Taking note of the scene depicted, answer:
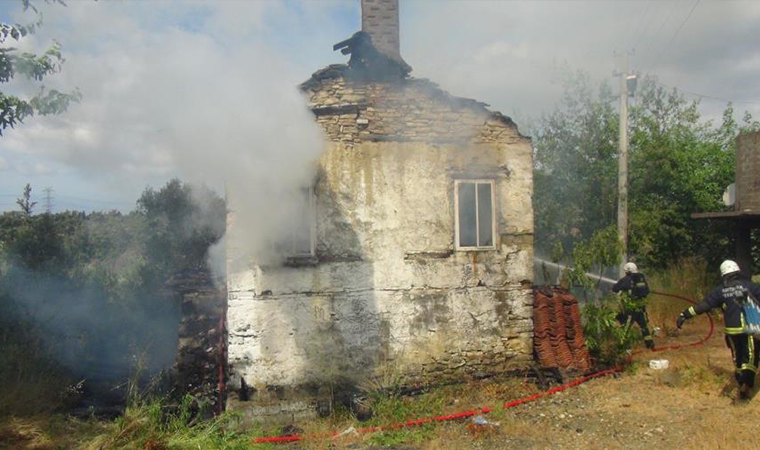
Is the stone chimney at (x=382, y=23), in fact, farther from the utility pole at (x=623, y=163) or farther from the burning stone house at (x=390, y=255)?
the utility pole at (x=623, y=163)

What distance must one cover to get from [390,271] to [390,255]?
0.23 m

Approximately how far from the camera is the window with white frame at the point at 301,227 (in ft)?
25.5

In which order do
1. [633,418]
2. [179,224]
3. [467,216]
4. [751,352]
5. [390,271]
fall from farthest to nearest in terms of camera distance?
1. [179,224]
2. [467,216]
3. [390,271]
4. [751,352]
5. [633,418]

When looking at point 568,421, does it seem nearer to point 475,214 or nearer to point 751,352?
point 751,352

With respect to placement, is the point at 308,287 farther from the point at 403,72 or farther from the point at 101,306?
the point at 101,306

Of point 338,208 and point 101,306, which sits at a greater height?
point 338,208

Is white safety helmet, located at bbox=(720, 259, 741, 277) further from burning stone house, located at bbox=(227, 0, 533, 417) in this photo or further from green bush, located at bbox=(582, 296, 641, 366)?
burning stone house, located at bbox=(227, 0, 533, 417)

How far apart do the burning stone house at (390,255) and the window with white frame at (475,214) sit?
0.02 m

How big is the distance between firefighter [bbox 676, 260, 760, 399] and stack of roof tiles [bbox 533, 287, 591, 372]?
1.82m

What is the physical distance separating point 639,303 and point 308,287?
222 inches

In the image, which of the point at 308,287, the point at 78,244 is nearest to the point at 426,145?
the point at 308,287

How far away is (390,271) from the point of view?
812cm

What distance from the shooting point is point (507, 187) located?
28.3 feet

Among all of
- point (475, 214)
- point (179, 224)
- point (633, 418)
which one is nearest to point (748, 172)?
point (475, 214)
